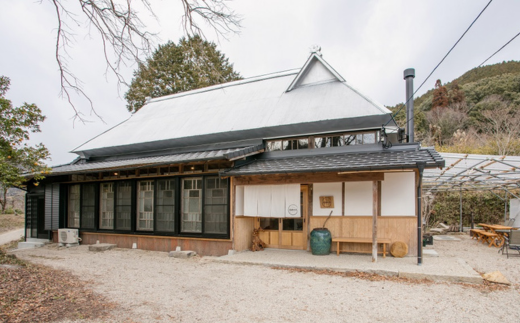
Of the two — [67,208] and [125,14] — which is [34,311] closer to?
[125,14]

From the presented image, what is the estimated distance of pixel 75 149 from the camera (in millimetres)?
15875

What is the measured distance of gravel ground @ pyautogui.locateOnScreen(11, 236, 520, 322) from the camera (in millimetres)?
4934

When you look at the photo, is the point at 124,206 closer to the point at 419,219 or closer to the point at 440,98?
the point at 419,219

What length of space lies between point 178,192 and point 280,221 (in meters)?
3.56

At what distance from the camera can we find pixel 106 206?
13297 mm

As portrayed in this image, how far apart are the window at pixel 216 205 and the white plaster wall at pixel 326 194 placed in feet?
8.97

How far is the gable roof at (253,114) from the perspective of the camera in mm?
10352

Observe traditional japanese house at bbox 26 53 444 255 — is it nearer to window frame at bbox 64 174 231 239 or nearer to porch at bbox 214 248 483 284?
window frame at bbox 64 174 231 239

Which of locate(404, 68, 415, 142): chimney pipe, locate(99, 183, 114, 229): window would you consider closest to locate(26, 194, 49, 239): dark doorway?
locate(99, 183, 114, 229): window

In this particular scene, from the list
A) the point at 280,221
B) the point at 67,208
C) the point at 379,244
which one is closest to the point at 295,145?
the point at 280,221

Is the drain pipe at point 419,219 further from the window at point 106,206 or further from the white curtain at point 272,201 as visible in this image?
the window at point 106,206

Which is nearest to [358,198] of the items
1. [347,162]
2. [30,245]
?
[347,162]

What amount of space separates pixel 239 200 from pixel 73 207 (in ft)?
28.0

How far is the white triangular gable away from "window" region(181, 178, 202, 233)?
17.5 ft
